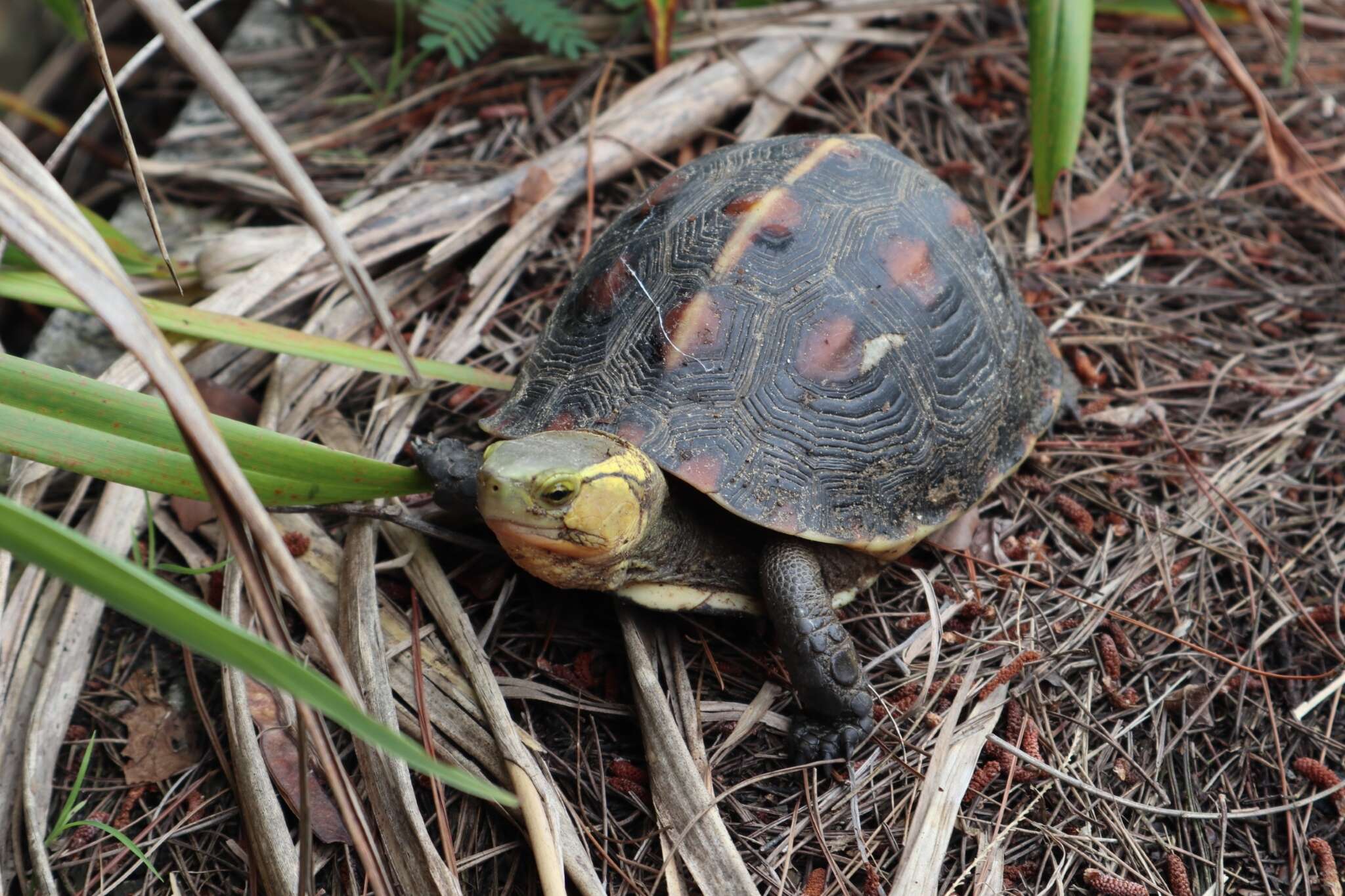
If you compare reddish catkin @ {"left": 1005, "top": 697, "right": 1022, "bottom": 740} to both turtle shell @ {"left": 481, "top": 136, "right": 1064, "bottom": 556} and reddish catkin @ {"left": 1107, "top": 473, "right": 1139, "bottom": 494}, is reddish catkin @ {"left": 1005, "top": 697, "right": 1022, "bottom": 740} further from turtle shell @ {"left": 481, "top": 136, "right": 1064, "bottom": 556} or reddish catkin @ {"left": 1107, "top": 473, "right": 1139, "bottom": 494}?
reddish catkin @ {"left": 1107, "top": 473, "right": 1139, "bottom": 494}

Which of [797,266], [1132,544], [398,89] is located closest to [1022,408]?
[1132,544]

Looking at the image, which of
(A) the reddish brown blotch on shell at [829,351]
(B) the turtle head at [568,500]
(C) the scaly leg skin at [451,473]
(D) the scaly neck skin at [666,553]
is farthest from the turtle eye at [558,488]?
(A) the reddish brown blotch on shell at [829,351]

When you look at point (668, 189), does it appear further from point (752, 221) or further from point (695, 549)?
point (695, 549)

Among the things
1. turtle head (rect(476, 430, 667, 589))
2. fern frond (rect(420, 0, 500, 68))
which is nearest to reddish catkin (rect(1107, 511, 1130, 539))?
turtle head (rect(476, 430, 667, 589))

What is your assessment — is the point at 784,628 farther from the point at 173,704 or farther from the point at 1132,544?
the point at 173,704

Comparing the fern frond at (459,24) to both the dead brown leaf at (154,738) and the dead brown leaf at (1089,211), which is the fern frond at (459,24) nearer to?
the dead brown leaf at (1089,211)

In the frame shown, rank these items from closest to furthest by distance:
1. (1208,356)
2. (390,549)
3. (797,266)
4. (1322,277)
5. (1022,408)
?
(797,266) < (390,549) < (1022,408) < (1208,356) < (1322,277)

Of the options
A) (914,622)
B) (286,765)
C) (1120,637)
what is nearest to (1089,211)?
Answer: (1120,637)
